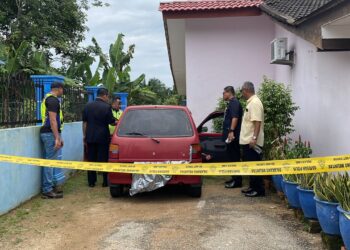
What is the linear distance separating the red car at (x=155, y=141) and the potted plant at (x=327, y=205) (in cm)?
246

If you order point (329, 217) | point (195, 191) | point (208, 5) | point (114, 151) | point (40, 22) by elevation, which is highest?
point (40, 22)

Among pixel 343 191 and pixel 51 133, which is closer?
pixel 343 191

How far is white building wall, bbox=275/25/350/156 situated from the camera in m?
6.03

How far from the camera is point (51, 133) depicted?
734 cm

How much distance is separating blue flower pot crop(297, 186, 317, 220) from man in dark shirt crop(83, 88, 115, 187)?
13.7ft

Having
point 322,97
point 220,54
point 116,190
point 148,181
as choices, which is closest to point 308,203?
point 322,97

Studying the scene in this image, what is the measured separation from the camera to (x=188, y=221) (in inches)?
228

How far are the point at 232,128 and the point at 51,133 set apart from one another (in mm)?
3127

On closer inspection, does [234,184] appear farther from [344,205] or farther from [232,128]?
[344,205]

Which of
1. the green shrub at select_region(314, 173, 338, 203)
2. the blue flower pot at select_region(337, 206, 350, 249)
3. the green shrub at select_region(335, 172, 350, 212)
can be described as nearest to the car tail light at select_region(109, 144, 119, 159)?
the green shrub at select_region(314, 173, 338, 203)

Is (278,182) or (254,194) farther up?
(278,182)

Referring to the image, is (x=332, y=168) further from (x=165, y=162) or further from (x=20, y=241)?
(x=20, y=241)

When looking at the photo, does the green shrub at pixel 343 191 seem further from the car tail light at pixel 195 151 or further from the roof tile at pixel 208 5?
the roof tile at pixel 208 5

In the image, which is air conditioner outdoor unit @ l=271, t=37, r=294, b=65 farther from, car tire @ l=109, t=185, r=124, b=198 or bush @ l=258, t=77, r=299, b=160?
car tire @ l=109, t=185, r=124, b=198
